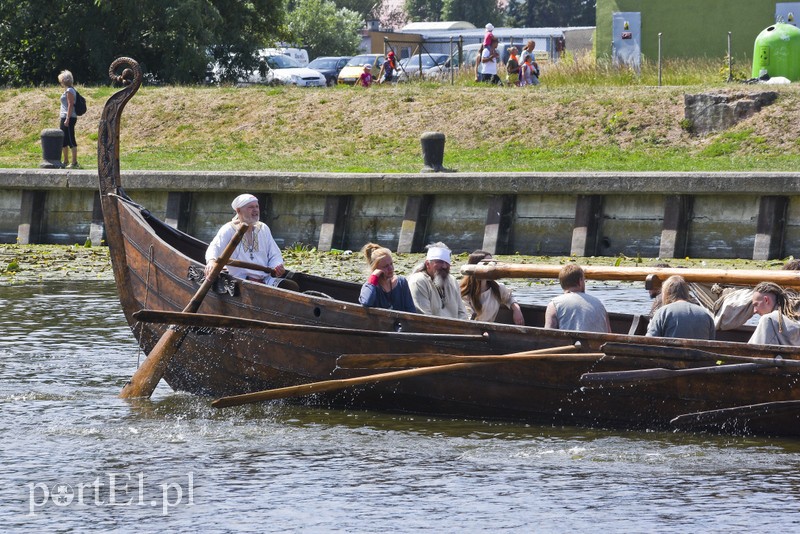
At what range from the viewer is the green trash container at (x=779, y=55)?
990 inches

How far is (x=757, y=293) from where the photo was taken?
30.1ft

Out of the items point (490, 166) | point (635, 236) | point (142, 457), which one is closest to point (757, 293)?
point (142, 457)

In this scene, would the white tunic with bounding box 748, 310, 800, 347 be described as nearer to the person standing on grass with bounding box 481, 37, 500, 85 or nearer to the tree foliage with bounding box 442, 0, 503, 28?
the person standing on grass with bounding box 481, 37, 500, 85

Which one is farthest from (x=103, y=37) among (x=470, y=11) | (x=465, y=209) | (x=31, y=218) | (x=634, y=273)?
(x=470, y=11)

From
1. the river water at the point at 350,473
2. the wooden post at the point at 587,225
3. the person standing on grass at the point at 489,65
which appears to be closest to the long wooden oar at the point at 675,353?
the river water at the point at 350,473

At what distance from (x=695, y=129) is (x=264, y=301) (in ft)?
43.4

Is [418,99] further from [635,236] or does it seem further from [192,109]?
[635,236]

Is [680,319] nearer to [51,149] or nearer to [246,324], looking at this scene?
[246,324]

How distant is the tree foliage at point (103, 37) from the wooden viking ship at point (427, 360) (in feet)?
66.8

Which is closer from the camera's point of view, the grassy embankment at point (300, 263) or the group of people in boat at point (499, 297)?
the group of people in boat at point (499, 297)

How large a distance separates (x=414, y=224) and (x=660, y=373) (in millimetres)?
9994

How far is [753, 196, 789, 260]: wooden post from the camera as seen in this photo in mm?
16828

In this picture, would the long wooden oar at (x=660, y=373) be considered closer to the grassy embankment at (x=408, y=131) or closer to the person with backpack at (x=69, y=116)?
the grassy embankment at (x=408, y=131)

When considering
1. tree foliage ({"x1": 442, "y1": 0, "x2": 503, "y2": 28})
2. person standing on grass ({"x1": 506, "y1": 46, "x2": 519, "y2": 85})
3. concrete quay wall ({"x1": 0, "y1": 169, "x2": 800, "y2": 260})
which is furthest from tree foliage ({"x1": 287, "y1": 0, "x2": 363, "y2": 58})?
concrete quay wall ({"x1": 0, "y1": 169, "x2": 800, "y2": 260})
